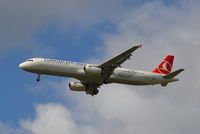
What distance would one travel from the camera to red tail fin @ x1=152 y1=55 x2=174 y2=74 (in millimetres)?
106812

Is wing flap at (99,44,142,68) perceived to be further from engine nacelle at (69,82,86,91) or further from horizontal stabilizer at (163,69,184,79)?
engine nacelle at (69,82,86,91)

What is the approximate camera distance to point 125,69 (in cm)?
10038

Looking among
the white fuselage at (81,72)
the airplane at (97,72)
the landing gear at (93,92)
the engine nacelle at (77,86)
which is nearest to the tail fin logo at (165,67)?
the airplane at (97,72)

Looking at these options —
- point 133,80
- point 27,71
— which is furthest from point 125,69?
point 27,71

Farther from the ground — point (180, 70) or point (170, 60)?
point (170, 60)

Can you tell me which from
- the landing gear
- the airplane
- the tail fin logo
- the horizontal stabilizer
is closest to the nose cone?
the airplane

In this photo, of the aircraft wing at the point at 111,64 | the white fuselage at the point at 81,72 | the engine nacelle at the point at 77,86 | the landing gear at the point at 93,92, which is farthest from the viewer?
the landing gear at the point at 93,92

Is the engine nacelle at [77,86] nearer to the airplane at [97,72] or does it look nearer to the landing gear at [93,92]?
the airplane at [97,72]

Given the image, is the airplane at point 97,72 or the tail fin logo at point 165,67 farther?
the tail fin logo at point 165,67

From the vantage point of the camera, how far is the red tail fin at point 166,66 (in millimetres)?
106812

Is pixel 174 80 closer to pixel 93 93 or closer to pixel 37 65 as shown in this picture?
pixel 93 93

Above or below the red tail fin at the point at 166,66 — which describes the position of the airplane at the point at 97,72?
below

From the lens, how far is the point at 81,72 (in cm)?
9700

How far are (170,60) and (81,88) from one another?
16.3 metres
